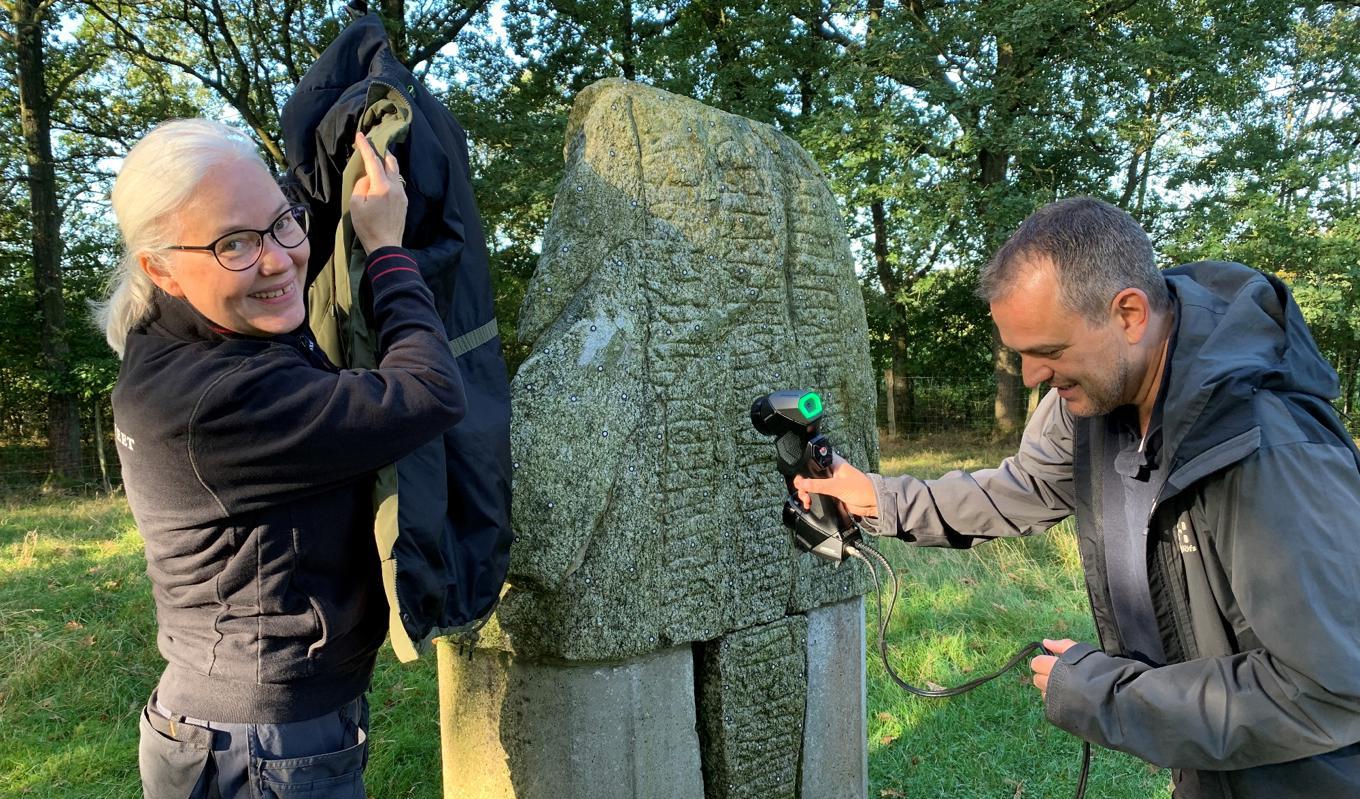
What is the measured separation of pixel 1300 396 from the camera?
1.58 m

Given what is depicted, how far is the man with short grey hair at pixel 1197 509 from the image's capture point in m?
1.45

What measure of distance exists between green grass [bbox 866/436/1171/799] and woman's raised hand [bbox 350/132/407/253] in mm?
3254

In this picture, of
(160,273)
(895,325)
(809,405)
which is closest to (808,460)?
(809,405)

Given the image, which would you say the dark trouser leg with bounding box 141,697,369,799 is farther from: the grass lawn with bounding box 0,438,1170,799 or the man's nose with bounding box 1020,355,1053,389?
the grass lawn with bounding box 0,438,1170,799

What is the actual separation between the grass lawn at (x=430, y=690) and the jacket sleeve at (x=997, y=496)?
6.55 ft

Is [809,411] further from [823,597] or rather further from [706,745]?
[706,745]

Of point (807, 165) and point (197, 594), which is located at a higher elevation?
point (807, 165)

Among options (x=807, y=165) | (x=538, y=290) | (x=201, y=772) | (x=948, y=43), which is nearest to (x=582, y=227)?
(x=538, y=290)

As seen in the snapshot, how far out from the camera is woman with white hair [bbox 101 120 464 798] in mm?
1500

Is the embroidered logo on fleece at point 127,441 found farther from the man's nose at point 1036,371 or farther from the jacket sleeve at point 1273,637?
the jacket sleeve at point 1273,637

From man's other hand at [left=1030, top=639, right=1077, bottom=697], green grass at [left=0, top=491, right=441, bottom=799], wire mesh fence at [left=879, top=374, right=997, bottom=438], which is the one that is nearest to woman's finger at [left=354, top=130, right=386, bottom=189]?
man's other hand at [left=1030, top=639, right=1077, bottom=697]

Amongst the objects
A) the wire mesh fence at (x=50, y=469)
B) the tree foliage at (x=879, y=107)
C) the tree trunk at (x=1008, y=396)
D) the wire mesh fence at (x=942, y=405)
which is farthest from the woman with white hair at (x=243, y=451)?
the wire mesh fence at (x=942, y=405)

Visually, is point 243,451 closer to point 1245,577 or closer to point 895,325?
point 1245,577

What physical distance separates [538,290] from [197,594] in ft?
4.45
